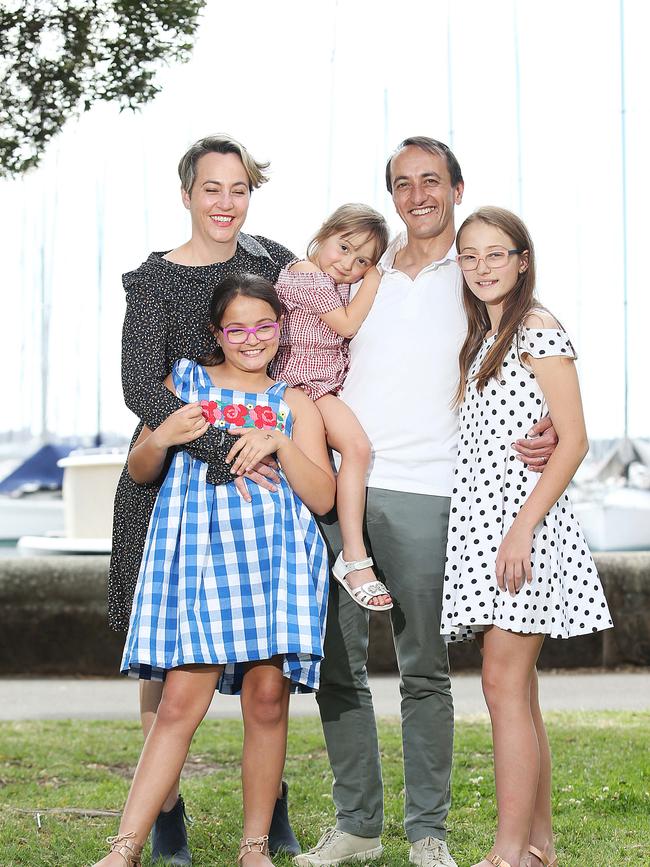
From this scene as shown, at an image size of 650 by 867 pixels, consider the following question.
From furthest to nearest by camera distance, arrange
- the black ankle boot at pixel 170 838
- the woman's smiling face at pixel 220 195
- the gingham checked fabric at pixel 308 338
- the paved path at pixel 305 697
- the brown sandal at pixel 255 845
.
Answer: the paved path at pixel 305 697, the black ankle boot at pixel 170 838, the gingham checked fabric at pixel 308 338, the woman's smiling face at pixel 220 195, the brown sandal at pixel 255 845

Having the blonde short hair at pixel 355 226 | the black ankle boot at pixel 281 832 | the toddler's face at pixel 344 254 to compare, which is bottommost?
the black ankle boot at pixel 281 832

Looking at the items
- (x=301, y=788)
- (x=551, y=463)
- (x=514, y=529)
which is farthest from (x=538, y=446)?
(x=301, y=788)

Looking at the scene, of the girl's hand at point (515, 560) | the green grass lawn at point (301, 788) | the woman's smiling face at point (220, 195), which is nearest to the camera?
the girl's hand at point (515, 560)

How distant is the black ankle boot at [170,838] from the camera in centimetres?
334

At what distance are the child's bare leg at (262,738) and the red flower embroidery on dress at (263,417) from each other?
0.62 meters

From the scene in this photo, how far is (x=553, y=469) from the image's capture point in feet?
9.48

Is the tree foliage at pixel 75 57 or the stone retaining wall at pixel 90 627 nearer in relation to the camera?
the tree foliage at pixel 75 57

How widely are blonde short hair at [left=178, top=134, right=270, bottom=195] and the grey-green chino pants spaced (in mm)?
963

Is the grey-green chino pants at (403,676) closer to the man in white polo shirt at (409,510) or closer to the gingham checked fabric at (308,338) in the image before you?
the man in white polo shirt at (409,510)

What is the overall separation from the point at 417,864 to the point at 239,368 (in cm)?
149

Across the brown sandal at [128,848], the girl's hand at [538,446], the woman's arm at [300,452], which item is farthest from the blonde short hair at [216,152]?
the brown sandal at [128,848]

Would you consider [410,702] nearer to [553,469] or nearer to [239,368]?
[553,469]

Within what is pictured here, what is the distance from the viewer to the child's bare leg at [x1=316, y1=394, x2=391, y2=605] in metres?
3.15

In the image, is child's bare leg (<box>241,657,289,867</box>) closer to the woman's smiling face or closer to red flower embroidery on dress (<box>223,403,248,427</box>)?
red flower embroidery on dress (<box>223,403,248,427</box>)
